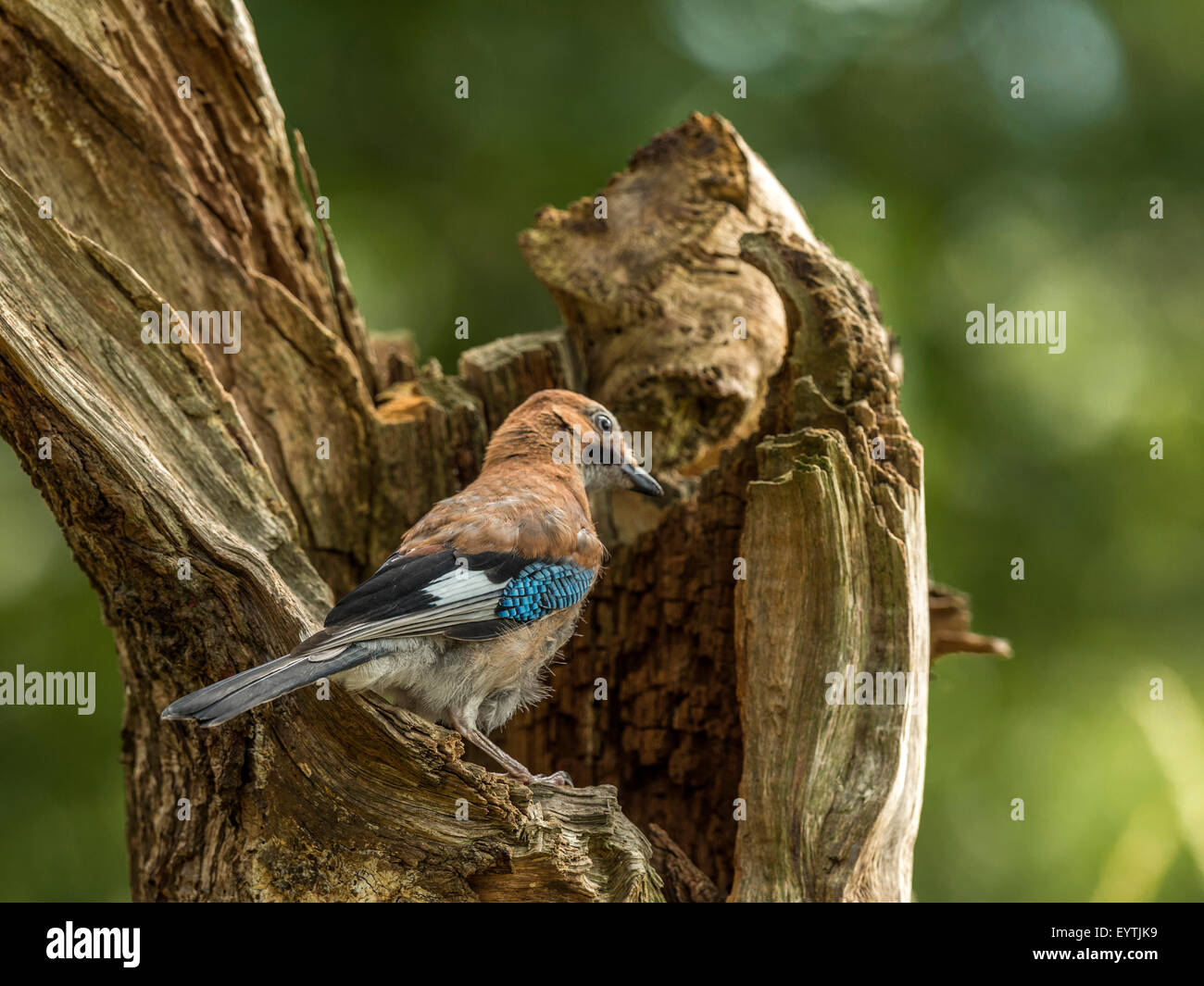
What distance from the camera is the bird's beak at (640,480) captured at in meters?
4.78

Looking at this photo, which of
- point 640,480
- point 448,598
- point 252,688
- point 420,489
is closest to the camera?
point 252,688

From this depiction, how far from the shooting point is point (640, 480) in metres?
4.79

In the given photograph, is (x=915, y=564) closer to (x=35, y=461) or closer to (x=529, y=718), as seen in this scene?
(x=529, y=718)

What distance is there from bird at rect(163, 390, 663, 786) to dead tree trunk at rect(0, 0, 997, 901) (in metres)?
0.27

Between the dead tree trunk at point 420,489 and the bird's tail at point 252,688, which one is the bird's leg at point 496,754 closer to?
the dead tree trunk at point 420,489

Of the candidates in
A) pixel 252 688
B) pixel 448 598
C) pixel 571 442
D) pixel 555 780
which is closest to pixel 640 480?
pixel 571 442

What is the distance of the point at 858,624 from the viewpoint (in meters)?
3.91

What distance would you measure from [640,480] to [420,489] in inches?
41.7

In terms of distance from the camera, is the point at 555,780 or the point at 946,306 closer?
the point at 555,780

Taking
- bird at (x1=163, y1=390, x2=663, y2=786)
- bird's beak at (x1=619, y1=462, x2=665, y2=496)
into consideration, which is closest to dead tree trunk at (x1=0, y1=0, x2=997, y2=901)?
bird's beak at (x1=619, y1=462, x2=665, y2=496)

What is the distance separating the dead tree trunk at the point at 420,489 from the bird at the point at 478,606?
0.27m

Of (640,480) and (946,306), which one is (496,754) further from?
(946,306)
